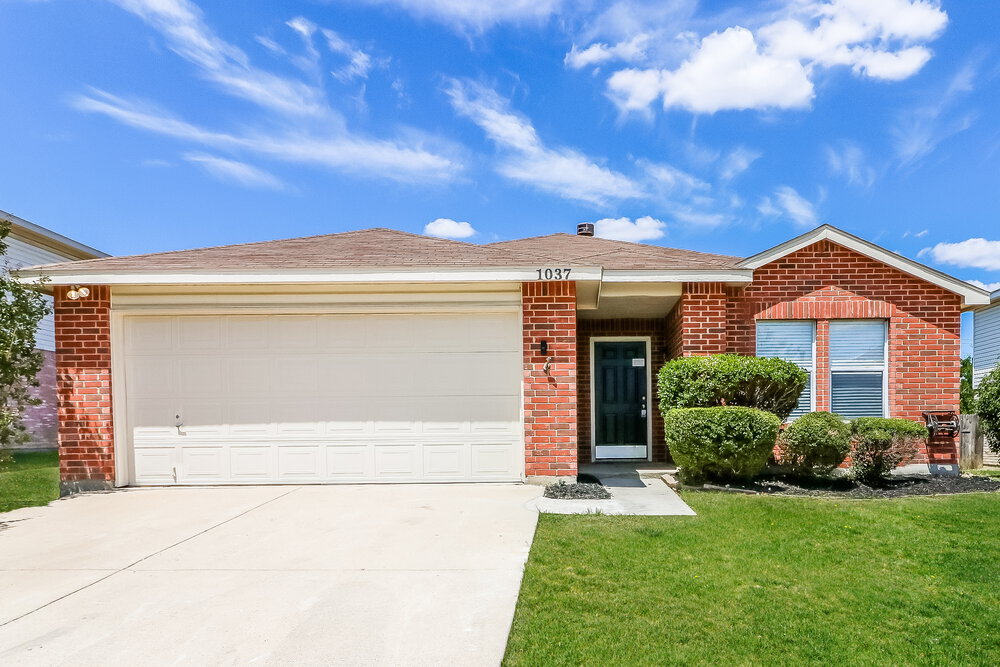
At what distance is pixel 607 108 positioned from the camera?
12.6 metres

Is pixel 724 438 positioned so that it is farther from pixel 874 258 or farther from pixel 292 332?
pixel 292 332

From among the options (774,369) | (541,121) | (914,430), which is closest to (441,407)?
(774,369)

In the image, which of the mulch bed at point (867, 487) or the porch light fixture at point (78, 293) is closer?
the mulch bed at point (867, 487)

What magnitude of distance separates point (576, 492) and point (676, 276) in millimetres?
3170

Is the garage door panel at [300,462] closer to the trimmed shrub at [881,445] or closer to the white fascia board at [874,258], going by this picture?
the white fascia board at [874,258]

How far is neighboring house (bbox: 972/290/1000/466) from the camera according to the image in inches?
597

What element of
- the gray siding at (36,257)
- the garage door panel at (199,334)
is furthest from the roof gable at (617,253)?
the gray siding at (36,257)

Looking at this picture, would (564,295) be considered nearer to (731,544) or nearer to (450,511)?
(450,511)

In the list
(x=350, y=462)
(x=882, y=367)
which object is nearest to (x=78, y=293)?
(x=350, y=462)

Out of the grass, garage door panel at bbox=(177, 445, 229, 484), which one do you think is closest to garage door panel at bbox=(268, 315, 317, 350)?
garage door panel at bbox=(177, 445, 229, 484)

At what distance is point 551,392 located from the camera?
22.3 feet

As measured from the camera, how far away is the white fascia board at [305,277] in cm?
658

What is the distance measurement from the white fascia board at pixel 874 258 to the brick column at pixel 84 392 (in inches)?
348

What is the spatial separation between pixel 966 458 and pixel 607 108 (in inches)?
385
